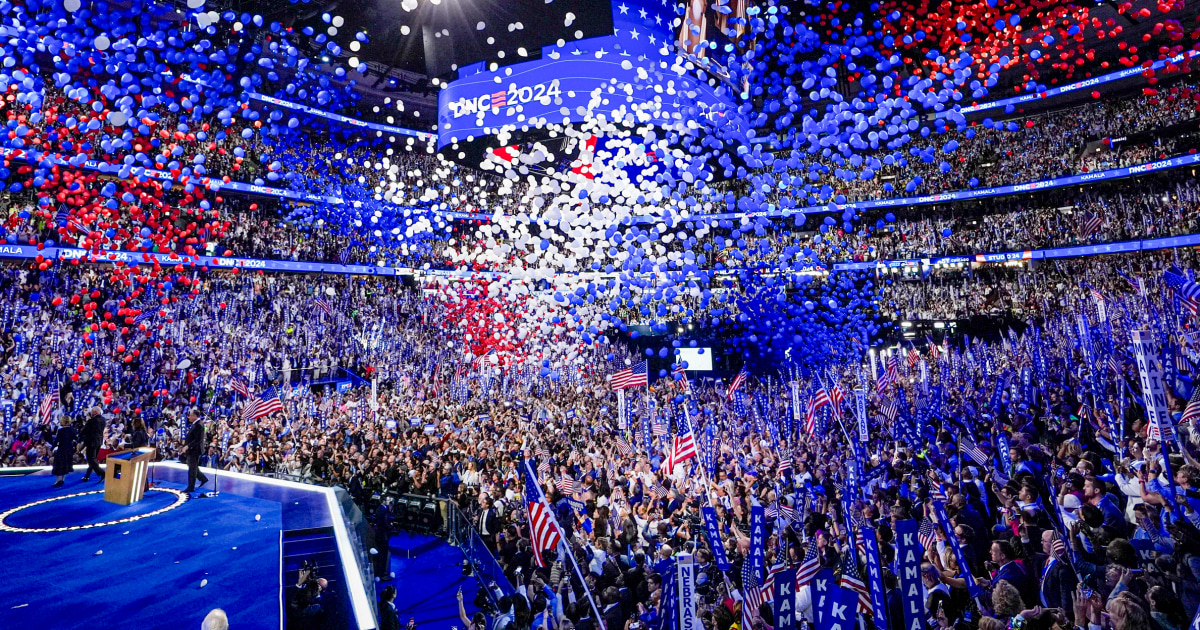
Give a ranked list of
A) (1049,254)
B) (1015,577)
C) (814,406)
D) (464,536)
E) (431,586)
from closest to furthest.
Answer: (1015,577)
(431,586)
(464,536)
(814,406)
(1049,254)

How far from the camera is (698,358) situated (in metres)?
31.9

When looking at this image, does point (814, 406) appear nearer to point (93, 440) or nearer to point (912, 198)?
point (93, 440)

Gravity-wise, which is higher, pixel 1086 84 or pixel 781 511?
pixel 1086 84

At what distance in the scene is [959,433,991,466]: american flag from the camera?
9.14 m

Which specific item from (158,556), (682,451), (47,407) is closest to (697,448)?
(682,451)

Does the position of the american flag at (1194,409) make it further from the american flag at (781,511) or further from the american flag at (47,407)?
the american flag at (47,407)

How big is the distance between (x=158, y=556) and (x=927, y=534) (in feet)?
26.7

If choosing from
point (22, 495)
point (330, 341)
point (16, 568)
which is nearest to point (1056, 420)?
point (16, 568)

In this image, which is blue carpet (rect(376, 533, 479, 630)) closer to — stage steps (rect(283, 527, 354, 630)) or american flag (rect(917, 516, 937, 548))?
stage steps (rect(283, 527, 354, 630))

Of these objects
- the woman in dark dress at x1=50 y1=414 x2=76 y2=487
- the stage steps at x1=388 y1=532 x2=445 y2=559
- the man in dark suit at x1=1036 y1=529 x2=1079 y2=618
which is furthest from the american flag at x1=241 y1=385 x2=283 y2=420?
the man in dark suit at x1=1036 y1=529 x2=1079 y2=618

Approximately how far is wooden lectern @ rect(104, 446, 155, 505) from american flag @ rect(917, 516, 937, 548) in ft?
31.9

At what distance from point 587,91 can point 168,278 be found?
18.3m

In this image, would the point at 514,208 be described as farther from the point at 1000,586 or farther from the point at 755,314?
the point at 1000,586

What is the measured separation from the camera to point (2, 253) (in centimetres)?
2070
